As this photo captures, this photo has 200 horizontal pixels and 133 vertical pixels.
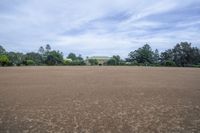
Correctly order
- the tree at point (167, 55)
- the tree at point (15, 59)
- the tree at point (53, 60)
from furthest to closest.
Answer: the tree at point (167, 55) → the tree at point (53, 60) → the tree at point (15, 59)

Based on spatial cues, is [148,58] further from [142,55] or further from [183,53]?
[183,53]

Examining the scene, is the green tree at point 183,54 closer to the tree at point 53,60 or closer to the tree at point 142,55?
the tree at point 142,55

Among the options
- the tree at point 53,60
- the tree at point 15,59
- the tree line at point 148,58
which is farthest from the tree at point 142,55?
the tree at point 15,59

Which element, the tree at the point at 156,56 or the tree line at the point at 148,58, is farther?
the tree at the point at 156,56

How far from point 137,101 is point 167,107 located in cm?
151

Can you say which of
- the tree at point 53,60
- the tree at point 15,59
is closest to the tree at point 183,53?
the tree at point 53,60

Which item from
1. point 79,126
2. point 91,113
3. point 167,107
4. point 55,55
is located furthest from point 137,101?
point 55,55

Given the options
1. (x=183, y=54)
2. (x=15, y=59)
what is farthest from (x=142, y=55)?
(x=15, y=59)

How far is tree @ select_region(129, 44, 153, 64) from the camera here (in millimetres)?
84312

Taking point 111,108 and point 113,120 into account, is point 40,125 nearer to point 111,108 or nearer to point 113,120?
point 113,120

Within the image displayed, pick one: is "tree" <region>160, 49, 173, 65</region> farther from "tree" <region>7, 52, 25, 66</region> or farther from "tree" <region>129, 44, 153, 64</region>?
"tree" <region>7, 52, 25, 66</region>

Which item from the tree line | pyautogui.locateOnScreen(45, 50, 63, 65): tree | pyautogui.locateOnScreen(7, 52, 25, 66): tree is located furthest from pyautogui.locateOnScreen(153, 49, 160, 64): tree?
pyautogui.locateOnScreen(7, 52, 25, 66): tree

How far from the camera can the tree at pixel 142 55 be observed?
84312 millimetres

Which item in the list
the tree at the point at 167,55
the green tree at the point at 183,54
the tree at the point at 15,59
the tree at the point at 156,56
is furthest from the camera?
the tree at the point at 156,56
